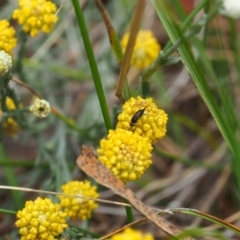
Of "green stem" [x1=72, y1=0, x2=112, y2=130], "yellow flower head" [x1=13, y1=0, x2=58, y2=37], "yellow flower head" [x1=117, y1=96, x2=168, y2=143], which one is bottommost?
"yellow flower head" [x1=117, y1=96, x2=168, y2=143]

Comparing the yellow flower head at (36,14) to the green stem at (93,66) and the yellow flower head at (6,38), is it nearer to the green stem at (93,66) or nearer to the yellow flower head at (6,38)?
the yellow flower head at (6,38)

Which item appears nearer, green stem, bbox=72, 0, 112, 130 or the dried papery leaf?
the dried papery leaf

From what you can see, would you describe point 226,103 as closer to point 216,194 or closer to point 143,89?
point 143,89

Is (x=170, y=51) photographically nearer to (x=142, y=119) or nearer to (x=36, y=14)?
(x=142, y=119)

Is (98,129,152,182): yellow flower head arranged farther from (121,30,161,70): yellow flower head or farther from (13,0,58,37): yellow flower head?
(121,30,161,70): yellow flower head

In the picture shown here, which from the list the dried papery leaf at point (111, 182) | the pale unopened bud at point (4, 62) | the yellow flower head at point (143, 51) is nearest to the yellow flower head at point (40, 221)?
the dried papery leaf at point (111, 182)

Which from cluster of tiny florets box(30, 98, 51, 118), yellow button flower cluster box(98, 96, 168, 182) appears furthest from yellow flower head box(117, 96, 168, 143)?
cluster of tiny florets box(30, 98, 51, 118)

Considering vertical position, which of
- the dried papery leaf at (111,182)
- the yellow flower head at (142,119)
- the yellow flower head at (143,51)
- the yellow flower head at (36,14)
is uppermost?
the yellow flower head at (143,51)

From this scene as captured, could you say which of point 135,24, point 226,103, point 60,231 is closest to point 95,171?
point 60,231
